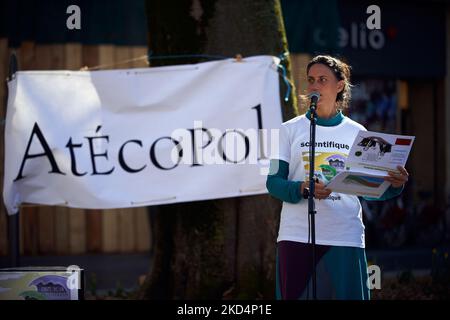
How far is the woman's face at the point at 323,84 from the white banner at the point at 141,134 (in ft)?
6.87

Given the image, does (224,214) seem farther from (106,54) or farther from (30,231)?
(106,54)

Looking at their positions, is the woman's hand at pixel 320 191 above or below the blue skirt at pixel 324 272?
above

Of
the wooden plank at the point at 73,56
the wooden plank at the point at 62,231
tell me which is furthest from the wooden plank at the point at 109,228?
the wooden plank at the point at 73,56

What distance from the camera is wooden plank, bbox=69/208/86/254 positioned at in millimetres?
11766

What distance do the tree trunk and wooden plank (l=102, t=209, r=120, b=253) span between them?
4.92 m

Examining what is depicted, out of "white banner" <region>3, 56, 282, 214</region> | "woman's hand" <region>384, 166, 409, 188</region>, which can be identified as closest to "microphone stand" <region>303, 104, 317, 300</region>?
"woman's hand" <region>384, 166, 409, 188</region>

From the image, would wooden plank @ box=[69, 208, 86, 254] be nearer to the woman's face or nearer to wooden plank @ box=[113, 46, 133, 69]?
wooden plank @ box=[113, 46, 133, 69]

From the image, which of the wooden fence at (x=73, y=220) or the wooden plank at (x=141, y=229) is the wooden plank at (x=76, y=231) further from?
the wooden plank at (x=141, y=229)

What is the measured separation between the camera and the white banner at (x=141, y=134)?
268 inches

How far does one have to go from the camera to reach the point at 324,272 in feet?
15.0

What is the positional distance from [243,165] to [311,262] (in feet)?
7.64

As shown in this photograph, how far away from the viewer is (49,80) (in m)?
7.14

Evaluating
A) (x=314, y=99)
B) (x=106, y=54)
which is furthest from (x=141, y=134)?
(x=106, y=54)

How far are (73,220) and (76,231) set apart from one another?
Answer: 0.16 meters
